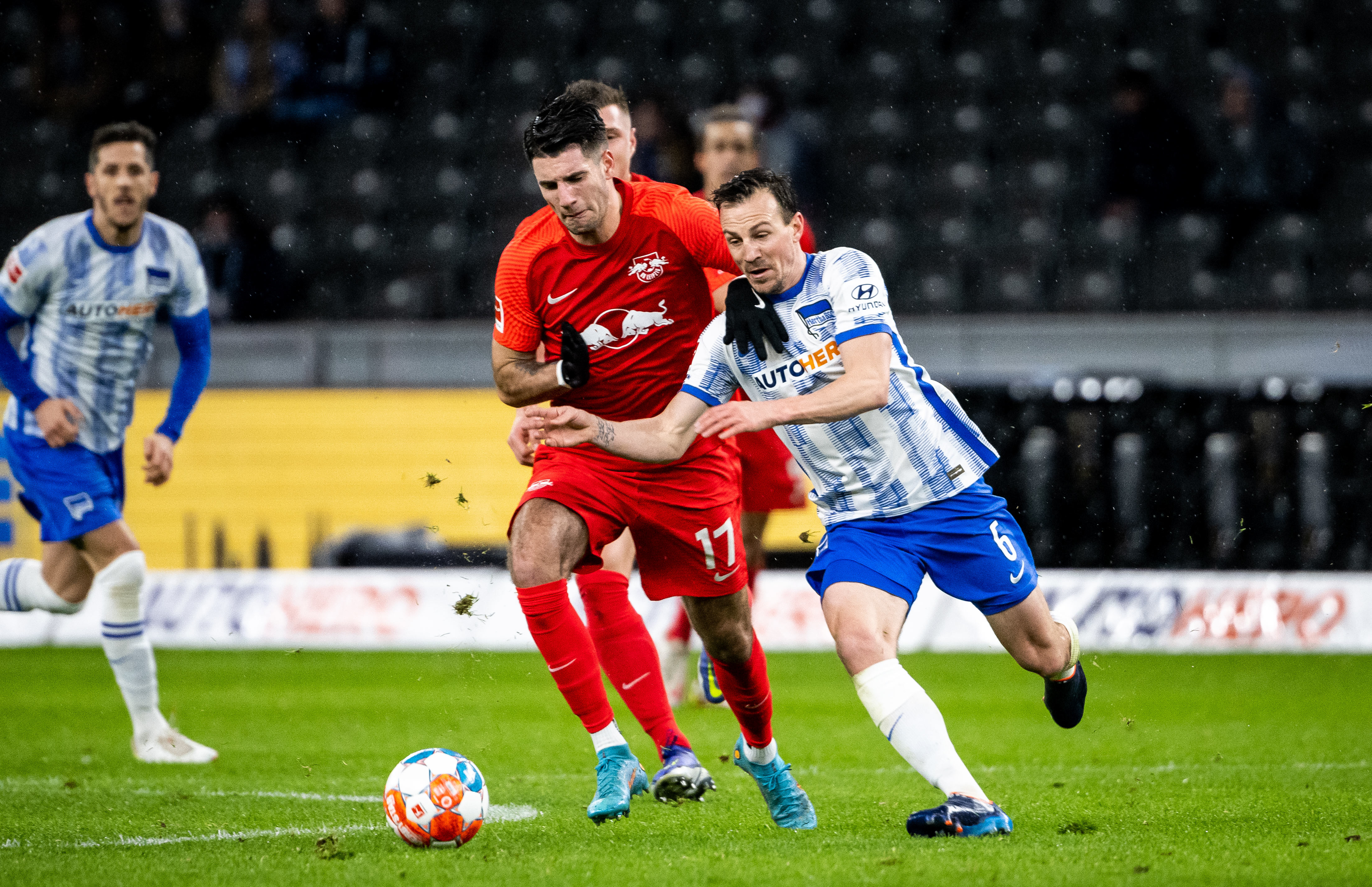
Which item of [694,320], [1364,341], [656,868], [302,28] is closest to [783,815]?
[656,868]

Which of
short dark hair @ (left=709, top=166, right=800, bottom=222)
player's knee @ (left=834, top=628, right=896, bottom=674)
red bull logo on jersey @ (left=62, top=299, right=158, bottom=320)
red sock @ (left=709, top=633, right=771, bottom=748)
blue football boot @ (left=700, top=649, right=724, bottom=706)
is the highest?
short dark hair @ (left=709, top=166, right=800, bottom=222)

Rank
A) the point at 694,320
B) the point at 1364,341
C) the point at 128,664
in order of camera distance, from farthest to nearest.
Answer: the point at 1364,341 → the point at 128,664 → the point at 694,320

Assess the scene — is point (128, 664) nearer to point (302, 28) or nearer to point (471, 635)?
point (471, 635)

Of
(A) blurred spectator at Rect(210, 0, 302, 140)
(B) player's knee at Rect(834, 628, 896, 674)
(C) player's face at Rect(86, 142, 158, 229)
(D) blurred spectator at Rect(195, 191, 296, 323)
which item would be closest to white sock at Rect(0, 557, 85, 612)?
(C) player's face at Rect(86, 142, 158, 229)

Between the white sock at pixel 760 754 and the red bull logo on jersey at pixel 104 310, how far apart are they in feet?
12.0

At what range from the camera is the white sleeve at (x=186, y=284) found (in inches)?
280

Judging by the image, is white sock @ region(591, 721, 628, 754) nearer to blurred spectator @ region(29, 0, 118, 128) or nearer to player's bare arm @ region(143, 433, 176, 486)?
player's bare arm @ region(143, 433, 176, 486)

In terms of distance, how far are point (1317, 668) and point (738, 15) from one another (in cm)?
885

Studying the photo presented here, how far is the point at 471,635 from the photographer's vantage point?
11398mm

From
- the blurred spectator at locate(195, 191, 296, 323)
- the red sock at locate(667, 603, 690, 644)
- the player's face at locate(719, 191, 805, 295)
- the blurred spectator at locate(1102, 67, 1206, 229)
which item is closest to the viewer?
the player's face at locate(719, 191, 805, 295)

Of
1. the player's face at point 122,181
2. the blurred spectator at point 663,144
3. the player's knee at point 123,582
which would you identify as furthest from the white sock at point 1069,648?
the blurred spectator at point 663,144

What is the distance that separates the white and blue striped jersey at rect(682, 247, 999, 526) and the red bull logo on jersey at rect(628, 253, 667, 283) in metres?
0.38

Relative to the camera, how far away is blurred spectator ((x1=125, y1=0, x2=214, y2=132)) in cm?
1530

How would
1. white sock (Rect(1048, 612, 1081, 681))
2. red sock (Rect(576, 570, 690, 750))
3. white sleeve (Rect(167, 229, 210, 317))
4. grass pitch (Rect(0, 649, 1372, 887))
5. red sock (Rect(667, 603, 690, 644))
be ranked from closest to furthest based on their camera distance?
grass pitch (Rect(0, 649, 1372, 887)) < white sock (Rect(1048, 612, 1081, 681)) < red sock (Rect(576, 570, 690, 750)) < white sleeve (Rect(167, 229, 210, 317)) < red sock (Rect(667, 603, 690, 644))
